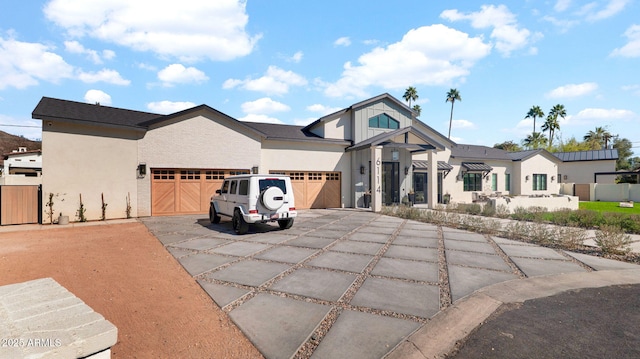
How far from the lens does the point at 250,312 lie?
3949 mm

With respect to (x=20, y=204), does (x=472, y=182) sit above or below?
above

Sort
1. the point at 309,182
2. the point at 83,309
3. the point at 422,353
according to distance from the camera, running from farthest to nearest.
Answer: the point at 309,182
the point at 422,353
the point at 83,309

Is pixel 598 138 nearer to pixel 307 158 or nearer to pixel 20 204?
pixel 307 158

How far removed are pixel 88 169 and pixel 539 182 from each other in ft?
116

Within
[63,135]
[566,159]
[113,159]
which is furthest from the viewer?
[566,159]

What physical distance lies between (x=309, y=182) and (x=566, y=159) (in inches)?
1383

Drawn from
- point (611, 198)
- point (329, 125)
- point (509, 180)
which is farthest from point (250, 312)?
point (611, 198)

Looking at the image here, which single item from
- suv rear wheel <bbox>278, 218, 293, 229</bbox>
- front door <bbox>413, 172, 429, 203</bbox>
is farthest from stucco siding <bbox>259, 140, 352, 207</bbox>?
suv rear wheel <bbox>278, 218, 293, 229</bbox>

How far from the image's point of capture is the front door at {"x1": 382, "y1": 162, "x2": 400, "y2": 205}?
19.0 metres

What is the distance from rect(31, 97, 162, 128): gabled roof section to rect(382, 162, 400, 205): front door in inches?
574

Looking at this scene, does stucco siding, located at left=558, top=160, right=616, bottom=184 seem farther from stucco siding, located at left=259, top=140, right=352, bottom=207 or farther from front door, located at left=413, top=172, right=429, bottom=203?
stucco siding, located at left=259, top=140, right=352, bottom=207

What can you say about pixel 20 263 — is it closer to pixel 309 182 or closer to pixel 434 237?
pixel 434 237

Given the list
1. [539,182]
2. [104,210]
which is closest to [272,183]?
[104,210]

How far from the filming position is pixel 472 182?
24.1 meters
